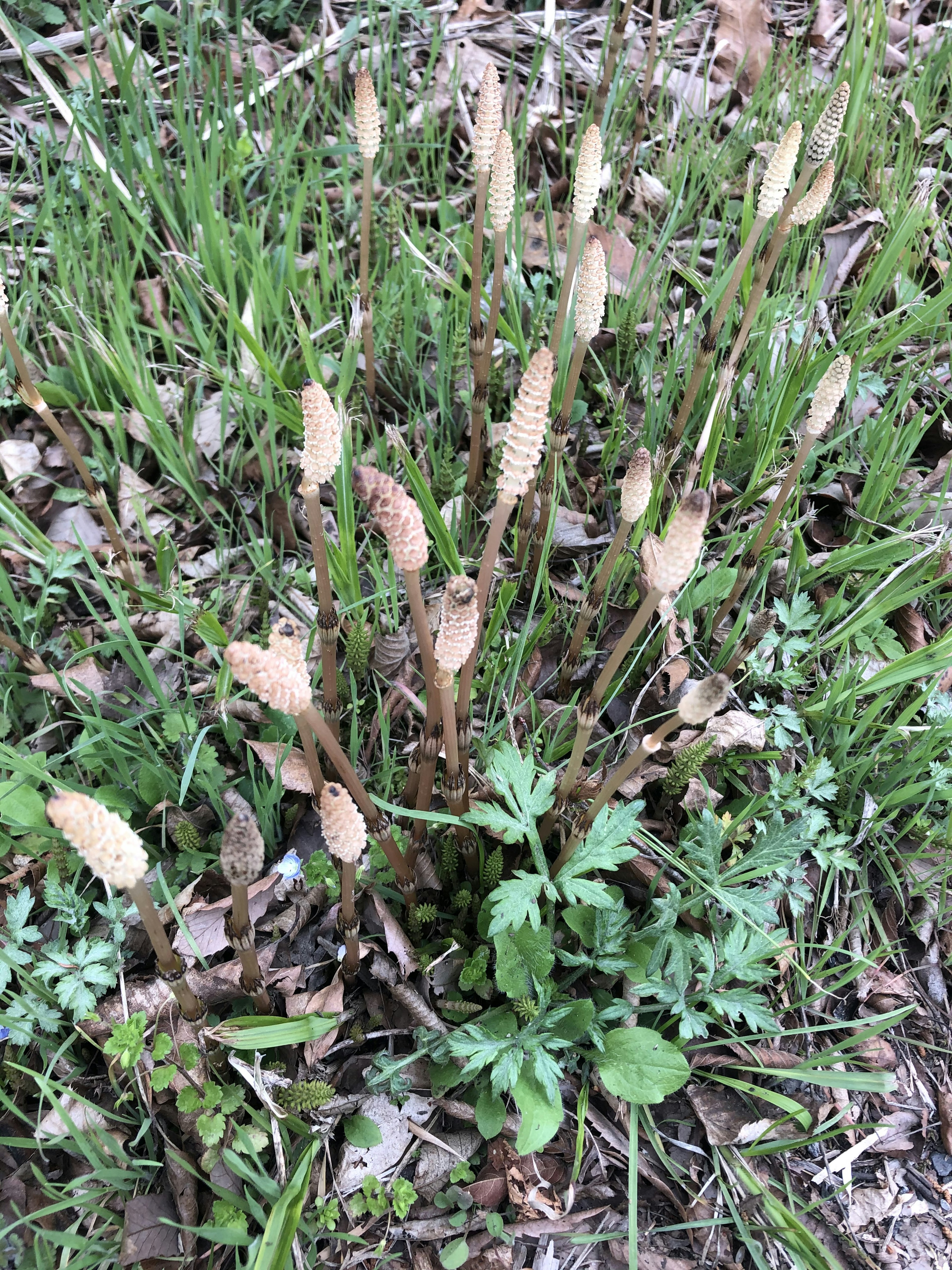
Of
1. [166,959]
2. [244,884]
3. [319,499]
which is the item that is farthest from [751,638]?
[166,959]

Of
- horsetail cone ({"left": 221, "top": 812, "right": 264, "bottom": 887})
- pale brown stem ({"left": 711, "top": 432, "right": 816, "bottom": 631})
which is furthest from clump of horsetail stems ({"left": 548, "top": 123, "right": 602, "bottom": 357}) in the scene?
horsetail cone ({"left": 221, "top": 812, "right": 264, "bottom": 887})

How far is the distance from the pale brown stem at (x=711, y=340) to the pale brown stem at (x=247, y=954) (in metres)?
1.70

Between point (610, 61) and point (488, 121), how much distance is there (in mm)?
1184

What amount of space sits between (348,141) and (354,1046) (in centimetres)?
333

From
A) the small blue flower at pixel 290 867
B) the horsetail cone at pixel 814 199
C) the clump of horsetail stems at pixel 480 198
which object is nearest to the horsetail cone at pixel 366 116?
the clump of horsetail stems at pixel 480 198

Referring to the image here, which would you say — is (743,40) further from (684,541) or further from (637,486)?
(684,541)

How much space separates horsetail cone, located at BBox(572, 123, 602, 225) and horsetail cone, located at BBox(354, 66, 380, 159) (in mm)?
660

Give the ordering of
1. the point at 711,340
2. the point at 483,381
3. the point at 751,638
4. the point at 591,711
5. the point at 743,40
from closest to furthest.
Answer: the point at 591,711 < the point at 751,638 < the point at 711,340 < the point at 483,381 < the point at 743,40

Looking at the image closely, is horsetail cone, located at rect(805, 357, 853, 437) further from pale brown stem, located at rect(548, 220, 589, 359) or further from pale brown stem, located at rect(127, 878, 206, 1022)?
pale brown stem, located at rect(127, 878, 206, 1022)

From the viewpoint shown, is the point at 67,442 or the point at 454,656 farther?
the point at 67,442

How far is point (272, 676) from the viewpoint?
1360 millimetres

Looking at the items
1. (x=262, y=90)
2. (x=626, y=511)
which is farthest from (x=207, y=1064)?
(x=262, y=90)

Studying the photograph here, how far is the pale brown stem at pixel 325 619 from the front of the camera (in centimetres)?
192

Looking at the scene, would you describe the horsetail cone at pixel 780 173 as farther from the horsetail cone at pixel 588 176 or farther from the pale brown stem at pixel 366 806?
the pale brown stem at pixel 366 806
